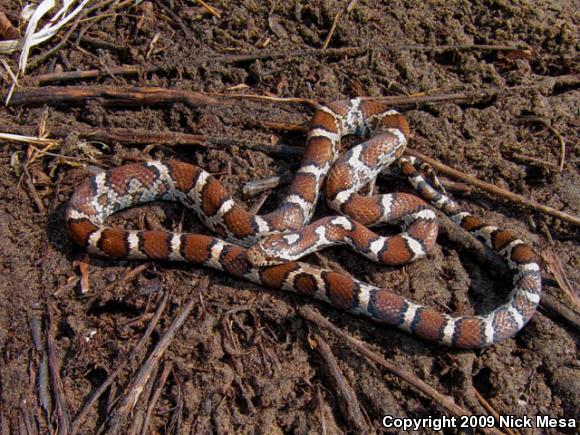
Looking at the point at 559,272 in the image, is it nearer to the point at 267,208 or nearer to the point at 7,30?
the point at 267,208

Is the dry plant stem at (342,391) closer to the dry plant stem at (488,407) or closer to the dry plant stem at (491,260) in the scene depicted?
the dry plant stem at (488,407)

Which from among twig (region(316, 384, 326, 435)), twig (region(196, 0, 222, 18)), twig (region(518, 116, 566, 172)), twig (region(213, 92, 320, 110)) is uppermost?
twig (region(196, 0, 222, 18))

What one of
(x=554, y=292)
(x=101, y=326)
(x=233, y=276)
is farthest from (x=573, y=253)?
(x=101, y=326)

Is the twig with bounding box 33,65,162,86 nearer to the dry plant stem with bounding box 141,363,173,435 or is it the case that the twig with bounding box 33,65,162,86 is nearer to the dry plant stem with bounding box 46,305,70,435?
the dry plant stem with bounding box 46,305,70,435

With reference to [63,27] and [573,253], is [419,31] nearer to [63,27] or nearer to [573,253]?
[573,253]

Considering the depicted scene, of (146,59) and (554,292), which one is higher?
(146,59)

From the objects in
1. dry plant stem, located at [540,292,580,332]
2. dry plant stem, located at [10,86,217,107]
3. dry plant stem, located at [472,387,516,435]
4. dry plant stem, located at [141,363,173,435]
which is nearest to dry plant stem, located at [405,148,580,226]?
dry plant stem, located at [540,292,580,332]

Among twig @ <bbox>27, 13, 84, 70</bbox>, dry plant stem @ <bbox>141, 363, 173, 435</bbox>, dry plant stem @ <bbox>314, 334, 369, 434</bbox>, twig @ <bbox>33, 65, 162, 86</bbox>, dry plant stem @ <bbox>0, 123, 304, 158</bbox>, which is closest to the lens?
dry plant stem @ <bbox>141, 363, 173, 435</bbox>
